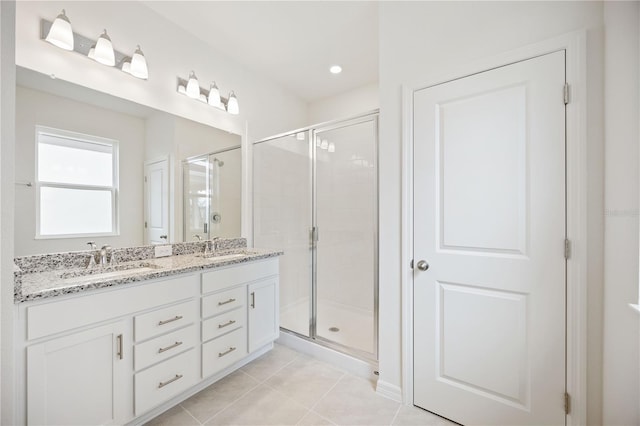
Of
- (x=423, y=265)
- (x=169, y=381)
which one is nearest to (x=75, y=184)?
(x=169, y=381)

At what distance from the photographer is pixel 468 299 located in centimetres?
150

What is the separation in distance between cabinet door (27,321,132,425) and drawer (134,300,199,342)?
0.08 m

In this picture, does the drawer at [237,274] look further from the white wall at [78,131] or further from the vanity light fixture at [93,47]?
the vanity light fixture at [93,47]

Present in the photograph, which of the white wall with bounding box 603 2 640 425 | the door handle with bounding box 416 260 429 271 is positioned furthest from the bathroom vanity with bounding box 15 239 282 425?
the white wall with bounding box 603 2 640 425

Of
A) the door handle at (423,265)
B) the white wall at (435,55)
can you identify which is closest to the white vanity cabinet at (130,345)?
the white wall at (435,55)

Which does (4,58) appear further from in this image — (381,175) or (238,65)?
(238,65)

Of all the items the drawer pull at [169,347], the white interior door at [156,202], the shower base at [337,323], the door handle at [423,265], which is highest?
the white interior door at [156,202]

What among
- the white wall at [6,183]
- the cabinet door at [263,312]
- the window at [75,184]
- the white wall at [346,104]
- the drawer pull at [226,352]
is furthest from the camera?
the white wall at [346,104]

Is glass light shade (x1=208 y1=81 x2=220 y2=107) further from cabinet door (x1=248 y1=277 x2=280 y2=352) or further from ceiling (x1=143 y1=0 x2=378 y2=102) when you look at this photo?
cabinet door (x1=248 y1=277 x2=280 y2=352)

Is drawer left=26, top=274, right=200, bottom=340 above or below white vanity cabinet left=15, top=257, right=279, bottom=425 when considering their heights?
above

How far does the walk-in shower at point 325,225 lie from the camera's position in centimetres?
223

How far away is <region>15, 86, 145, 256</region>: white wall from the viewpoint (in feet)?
4.74

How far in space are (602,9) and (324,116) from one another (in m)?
2.57

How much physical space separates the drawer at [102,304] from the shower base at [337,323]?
1234 mm
